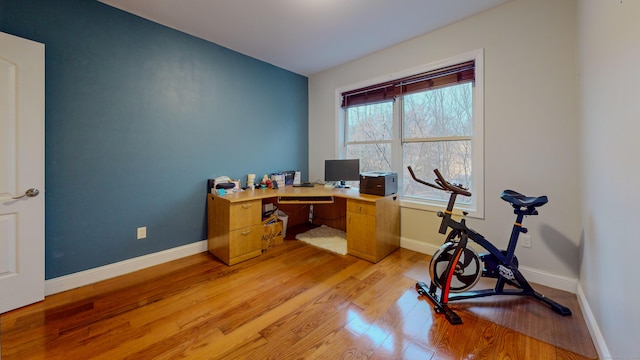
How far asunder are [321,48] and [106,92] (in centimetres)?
239

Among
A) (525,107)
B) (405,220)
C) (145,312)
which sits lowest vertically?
(145,312)

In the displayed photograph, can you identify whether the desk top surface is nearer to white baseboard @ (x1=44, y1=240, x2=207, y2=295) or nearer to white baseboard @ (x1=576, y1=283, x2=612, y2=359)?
white baseboard @ (x1=44, y1=240, x2=207, y2=295)

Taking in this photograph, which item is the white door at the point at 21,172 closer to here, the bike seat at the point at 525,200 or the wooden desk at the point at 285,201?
the wooden desk at the point at 285,201

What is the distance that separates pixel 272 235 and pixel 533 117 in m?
3.00

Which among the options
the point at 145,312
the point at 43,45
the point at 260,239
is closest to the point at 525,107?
the point at 260,239

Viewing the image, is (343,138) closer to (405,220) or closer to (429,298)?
(405,220)

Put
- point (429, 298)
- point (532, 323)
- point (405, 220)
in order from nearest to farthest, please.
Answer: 1. point (532, 323)
2. point (429, 298)
3. point (405, 220)

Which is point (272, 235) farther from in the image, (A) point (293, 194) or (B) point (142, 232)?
(B) point (142, 232)

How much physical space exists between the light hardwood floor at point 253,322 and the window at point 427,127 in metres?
1.19

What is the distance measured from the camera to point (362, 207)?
9.12 feet

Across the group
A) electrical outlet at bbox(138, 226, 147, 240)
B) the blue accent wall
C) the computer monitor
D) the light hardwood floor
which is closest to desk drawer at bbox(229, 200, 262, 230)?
the light hardwood floor

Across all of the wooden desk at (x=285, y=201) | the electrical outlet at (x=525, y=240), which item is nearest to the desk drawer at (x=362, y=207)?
the wooden desk at (x=285, y=201)

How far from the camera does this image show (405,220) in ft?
10.1

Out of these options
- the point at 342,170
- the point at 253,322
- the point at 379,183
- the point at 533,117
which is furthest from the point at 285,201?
the point at 533,117
